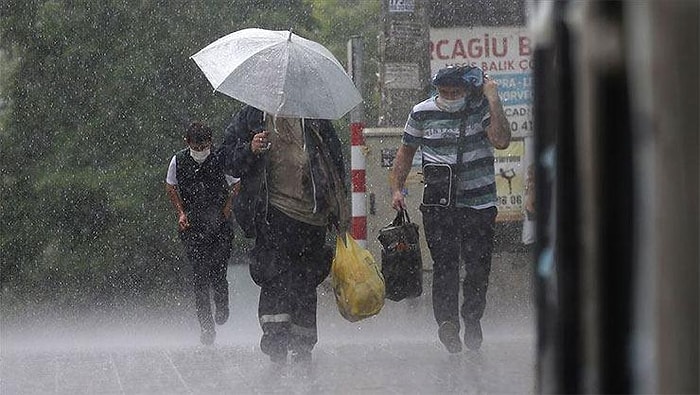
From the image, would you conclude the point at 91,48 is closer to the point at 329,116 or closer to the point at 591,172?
the point at 329,116

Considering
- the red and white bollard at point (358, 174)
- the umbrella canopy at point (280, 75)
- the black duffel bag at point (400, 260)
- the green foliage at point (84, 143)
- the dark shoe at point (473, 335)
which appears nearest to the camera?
the umbrella canopy at point (280, 75)

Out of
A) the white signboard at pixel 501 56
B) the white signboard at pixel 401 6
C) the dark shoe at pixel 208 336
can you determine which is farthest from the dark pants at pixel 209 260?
the white signboard at pixel 401 6

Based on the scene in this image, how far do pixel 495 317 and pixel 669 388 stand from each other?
1109 cm

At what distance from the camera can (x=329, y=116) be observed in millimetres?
8664

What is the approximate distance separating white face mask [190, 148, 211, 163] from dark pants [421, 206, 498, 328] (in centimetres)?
192

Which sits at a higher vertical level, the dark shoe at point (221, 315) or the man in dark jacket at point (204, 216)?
the man in dark jacket at point (204, 216)

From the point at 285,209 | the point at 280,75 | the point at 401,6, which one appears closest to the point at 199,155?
the point at 280,75

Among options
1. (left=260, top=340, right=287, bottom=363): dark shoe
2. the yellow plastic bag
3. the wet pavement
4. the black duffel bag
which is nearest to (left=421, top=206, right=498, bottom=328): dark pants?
the black duffel bag

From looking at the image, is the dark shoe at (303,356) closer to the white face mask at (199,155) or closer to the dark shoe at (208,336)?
the dark shoe at (208,336)

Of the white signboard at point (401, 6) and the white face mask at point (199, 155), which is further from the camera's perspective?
the white signboard at point (401, 6)

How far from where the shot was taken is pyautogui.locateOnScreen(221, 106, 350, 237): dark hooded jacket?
8461 millimetres

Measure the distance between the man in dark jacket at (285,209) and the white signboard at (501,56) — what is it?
455 centimetres

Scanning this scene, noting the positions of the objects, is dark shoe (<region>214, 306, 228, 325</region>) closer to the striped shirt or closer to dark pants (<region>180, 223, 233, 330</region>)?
dark pants (<region>180, 223, 233, 330</region>)

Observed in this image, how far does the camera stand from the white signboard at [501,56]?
42.7 feet
